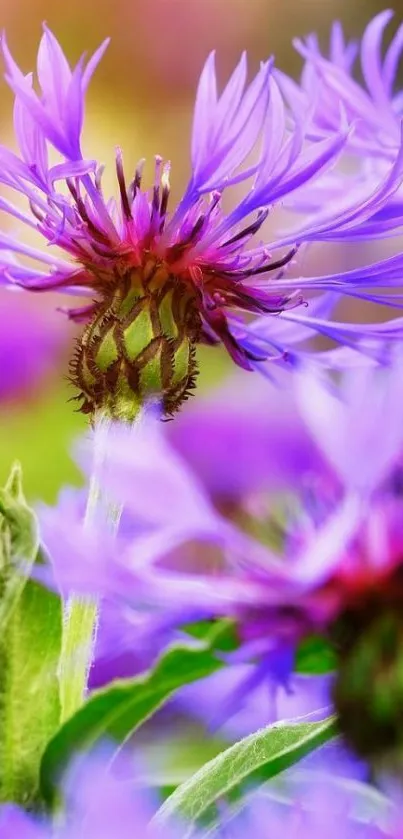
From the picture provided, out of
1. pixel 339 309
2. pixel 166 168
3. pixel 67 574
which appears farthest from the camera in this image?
pixel 339 309

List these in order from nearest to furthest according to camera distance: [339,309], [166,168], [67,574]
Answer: [67,574] → [166,168] → [339,309]

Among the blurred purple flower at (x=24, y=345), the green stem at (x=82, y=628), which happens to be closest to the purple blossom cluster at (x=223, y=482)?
the green stem at (x=82, y=628)

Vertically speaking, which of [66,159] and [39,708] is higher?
[66,159]

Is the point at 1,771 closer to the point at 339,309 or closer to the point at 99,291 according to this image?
the point at 99,291

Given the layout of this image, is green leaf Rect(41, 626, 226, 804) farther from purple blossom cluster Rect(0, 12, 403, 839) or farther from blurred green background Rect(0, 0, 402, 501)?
blurred green background Rect(0, 0, 402, 501)

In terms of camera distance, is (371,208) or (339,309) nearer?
(371,208)

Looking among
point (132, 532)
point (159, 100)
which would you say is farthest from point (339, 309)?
point (132, 532)

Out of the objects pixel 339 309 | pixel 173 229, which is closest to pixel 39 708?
pixel 173 229
